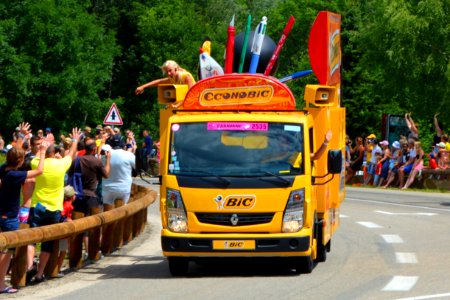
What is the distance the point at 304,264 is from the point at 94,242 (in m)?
3.72

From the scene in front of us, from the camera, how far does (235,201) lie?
54.5 ft

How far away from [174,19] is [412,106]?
1156 inches

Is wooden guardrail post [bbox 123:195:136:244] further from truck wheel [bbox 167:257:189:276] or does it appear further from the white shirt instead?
truck wheel [bbox 167:257:189:276]

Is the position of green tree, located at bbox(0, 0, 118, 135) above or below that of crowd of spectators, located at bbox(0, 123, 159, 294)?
above

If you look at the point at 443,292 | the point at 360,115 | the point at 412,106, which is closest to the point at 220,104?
the point at 443,292

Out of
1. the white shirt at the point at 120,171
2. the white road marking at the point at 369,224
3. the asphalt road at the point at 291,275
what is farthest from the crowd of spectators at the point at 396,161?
the white shirt at the point at 120,171

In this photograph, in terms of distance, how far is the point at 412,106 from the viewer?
61.7 m

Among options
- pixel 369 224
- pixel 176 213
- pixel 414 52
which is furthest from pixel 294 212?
pixel 414 52

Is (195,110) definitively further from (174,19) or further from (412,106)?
(174,19)

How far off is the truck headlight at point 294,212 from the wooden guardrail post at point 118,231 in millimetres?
4985

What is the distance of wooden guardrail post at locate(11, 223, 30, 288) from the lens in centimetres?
1577

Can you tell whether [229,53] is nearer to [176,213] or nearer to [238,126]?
[238,126]

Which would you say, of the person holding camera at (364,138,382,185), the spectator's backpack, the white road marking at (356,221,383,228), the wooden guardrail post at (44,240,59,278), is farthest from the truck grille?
the person holding camera at (364,138,382,185)

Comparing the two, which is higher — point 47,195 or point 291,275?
point 47,195
